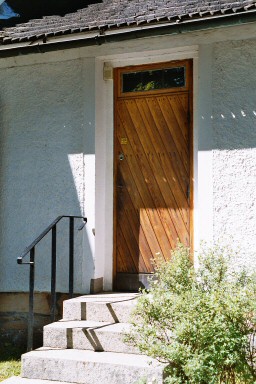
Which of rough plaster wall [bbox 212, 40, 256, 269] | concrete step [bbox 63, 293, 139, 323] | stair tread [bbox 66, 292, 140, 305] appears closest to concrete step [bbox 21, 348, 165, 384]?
concrete step [bbox 63, 293, 139, 323]

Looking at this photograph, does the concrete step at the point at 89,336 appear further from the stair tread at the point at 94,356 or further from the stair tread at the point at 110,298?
the stair tread at the point at 110,298

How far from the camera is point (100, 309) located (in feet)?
19.6

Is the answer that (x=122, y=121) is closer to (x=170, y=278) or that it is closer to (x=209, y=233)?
(x=209, y=233)

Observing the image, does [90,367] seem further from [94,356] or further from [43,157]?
[43,157]

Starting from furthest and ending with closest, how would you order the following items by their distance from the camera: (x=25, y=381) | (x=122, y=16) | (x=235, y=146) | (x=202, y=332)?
(x=122, y=16) → (x=235, y=146) → (x=25, y=381) → (x=202, y=332)

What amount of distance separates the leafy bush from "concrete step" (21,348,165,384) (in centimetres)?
28

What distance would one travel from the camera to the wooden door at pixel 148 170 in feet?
22.2

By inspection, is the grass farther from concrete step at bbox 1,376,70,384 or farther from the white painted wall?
the white painted wall

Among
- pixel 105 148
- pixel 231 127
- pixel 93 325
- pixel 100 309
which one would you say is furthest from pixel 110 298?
pixel 231 127

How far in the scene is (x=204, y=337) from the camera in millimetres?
4250

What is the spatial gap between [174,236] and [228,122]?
1573 millimetres

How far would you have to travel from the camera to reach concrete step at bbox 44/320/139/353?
544cm

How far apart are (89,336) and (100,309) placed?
45 cm

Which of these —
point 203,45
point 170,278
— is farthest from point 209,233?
point 203,45
